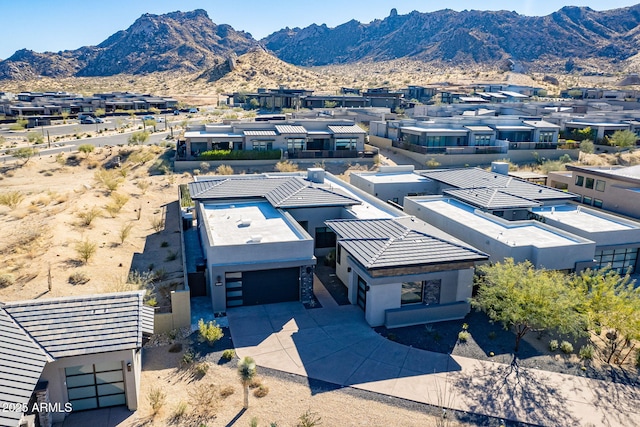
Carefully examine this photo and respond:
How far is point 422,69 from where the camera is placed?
Answer: 188m

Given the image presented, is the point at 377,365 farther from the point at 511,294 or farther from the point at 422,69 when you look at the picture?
the point at 422,69

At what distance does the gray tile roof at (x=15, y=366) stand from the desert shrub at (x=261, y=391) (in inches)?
271

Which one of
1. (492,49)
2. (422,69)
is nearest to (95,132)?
(422,69)

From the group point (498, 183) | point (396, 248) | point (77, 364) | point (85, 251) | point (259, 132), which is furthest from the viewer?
point (259, 132)

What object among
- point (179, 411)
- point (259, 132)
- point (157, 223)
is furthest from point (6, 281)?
point (259, 132)

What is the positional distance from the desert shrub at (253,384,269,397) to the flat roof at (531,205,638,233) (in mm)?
21602

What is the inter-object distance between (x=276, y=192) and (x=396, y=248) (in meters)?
12.0

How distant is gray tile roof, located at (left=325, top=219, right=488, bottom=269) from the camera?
22.6 m

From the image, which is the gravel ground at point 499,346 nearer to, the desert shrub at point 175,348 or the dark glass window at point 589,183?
the desert shrub at point 175,348

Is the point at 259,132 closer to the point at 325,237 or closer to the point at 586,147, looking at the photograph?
the point at 325,237

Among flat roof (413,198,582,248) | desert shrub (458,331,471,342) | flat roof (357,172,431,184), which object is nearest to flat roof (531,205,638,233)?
flat roof (413,198,582,248)

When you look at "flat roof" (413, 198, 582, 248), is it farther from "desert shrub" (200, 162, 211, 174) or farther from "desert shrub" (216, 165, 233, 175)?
"desert shrub" (200, 162, 211, 174)

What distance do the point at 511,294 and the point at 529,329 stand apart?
341cm

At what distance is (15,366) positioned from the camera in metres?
14.2
